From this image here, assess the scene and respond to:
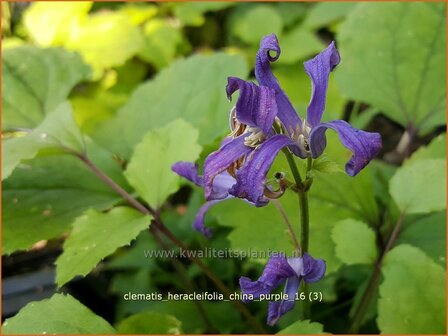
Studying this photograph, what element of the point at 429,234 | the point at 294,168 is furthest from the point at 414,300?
the point at 294,168

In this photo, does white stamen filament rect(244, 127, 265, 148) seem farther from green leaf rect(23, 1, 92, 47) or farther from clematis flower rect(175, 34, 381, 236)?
green leaf rect(23, 1, 92, 47)

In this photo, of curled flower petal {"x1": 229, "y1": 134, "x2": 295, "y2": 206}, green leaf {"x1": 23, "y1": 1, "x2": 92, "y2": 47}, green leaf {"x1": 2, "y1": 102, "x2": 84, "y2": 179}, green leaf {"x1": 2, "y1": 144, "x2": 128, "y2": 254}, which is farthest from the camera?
green leaf {"x1": 23, "y1": 1, "x2": 92, "y2": 47}

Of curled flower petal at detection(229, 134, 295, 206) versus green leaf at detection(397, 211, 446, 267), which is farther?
green leaf at detection(397, 211, 446, 267)

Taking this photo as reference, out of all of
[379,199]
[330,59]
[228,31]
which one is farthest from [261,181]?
[228,31]

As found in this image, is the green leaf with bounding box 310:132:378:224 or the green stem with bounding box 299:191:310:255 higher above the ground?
the green stem with bounding box 299:191:310:255

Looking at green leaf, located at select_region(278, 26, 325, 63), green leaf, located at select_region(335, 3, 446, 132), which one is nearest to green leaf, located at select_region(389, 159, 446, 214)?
green leaf, located at select_region(335, 3, 446, 132)

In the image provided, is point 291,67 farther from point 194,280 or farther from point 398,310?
point 398,310
